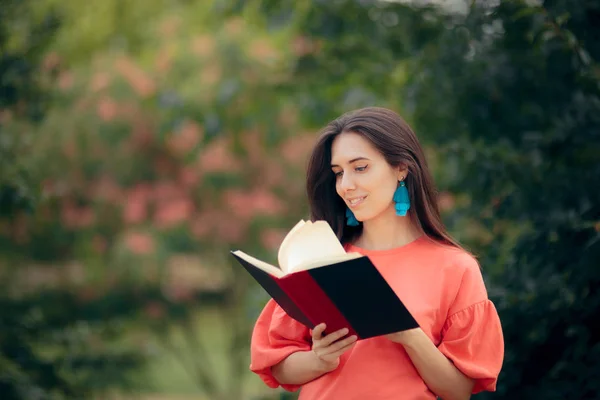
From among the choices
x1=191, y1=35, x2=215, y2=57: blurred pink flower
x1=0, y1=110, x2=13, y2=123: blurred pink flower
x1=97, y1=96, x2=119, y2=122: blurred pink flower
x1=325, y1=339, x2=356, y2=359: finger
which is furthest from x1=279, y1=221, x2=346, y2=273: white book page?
x1=97, y1=96, x2=119, y2=122: blurred pink flower

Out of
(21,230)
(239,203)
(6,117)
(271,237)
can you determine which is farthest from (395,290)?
(21,230)

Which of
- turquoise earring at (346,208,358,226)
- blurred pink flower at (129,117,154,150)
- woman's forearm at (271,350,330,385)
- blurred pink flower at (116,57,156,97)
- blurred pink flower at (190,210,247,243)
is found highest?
blurred pink flower at (116,57,156,97)

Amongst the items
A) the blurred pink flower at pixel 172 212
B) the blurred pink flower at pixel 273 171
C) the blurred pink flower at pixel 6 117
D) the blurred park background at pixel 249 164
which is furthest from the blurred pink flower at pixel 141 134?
the blurred pink flower at pixel 6 117

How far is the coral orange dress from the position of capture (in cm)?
194

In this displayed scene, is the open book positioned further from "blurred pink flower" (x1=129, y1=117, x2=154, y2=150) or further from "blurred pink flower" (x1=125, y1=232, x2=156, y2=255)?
"blurred pink flower" (x1=129, y1=117, x2=154, y2=150)

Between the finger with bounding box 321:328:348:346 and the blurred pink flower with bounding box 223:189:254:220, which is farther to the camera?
the blurred pink flower with bounding box 223:189:254:220

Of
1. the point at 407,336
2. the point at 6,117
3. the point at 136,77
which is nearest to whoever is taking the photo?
the point at 407,336

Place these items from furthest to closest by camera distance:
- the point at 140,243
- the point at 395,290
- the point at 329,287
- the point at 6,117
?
the point at 140,243 → the point at 6,117 → the point at 395,290 → the point at 329,287

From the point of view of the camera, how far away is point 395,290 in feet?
6.55

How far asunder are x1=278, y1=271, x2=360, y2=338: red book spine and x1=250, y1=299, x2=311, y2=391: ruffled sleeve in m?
0.23

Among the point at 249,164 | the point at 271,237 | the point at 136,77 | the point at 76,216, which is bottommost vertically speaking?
the point at 271,237

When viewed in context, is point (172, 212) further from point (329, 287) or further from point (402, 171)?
point (329, 287)

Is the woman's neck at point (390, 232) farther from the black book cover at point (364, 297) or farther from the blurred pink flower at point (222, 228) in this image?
the blurred pink flower at point (222, 228)

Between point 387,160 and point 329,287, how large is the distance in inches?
17.8
